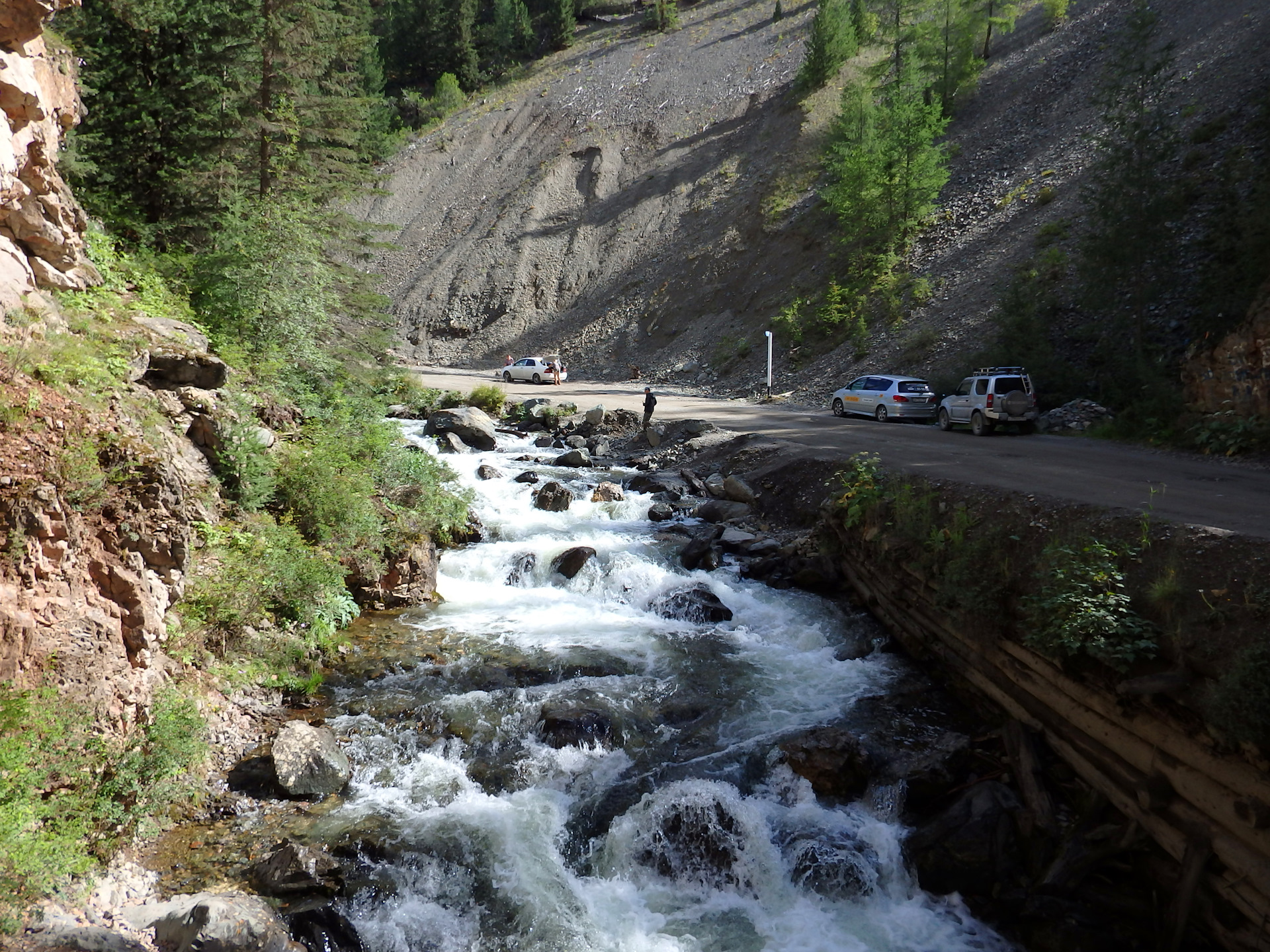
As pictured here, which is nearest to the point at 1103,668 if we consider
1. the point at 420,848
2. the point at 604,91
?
the point at 420,848

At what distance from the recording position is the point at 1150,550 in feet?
25.4

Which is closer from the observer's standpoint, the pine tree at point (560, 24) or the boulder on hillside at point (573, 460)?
the boulder on hillside at point (573, 460)

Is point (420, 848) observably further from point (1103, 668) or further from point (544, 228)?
point (544, 228)

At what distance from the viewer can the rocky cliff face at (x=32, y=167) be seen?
27.5 feet

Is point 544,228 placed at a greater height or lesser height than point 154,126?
greater

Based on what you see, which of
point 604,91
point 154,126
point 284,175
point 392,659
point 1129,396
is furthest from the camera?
point 604,91

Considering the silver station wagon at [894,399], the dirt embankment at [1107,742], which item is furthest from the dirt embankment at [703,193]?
the dirt embankment at [1107,742]

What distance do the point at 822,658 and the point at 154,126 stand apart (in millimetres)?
16413

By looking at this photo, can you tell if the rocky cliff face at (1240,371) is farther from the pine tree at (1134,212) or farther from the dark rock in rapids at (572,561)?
the dark rock in rapids at (572,561)

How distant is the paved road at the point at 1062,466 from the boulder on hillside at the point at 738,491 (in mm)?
2294

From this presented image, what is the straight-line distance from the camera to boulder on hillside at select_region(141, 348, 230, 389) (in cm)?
956

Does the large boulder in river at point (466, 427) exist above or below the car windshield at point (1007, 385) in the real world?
below

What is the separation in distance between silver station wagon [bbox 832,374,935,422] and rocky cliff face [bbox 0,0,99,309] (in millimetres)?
20008

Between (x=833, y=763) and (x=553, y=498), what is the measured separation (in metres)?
10.4
